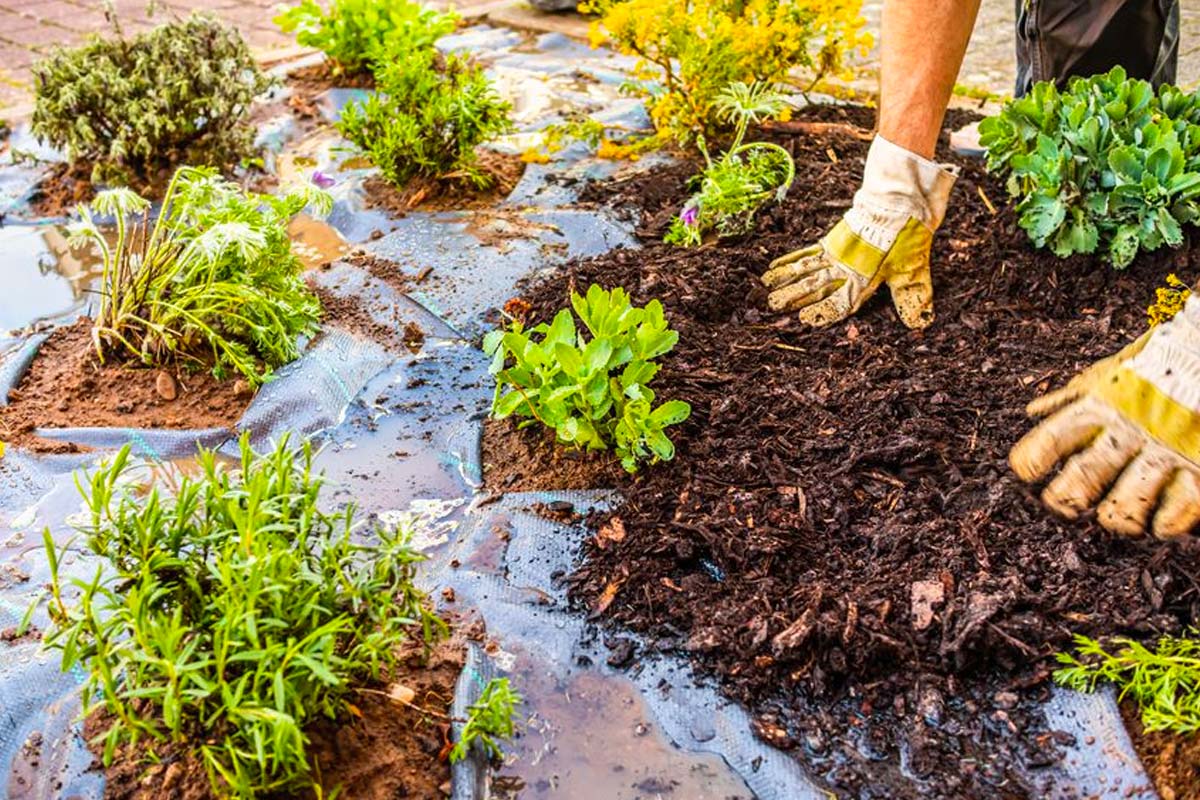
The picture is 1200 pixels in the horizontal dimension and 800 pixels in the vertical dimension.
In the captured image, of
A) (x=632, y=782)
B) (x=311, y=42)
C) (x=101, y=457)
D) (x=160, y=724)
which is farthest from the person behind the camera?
(x=311, y=42)

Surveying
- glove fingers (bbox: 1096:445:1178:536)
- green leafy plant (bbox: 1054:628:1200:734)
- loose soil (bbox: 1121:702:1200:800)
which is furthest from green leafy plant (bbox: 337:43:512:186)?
loose soil (bbox: 1121:702:1200:800)

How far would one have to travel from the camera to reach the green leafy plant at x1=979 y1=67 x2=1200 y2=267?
9.27ft

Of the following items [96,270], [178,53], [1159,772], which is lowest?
[96,270]

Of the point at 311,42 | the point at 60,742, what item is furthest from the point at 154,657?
the point at 311,42

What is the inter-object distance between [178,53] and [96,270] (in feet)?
3.10

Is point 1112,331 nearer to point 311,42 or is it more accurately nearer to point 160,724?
point 160,724

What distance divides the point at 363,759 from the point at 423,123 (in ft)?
8.45

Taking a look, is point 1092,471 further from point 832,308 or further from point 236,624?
point 236,624

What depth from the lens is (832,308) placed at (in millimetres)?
3014

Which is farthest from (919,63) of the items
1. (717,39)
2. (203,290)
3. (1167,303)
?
(203,290)

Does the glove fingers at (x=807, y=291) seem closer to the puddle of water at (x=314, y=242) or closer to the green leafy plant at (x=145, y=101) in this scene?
the puddle of water at (x=314, y=242)

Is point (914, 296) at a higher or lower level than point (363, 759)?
higher

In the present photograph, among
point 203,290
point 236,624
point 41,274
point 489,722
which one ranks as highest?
point 236,624

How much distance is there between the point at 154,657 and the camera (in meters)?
1.51
